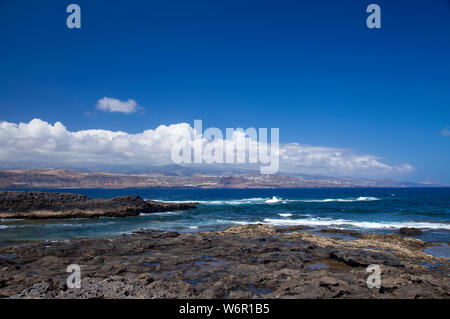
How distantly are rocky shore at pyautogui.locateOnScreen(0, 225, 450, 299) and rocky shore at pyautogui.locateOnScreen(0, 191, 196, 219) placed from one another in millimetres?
21442

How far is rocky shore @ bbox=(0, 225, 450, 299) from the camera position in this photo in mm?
8906

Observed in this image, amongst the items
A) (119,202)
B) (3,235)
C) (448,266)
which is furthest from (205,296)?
(119,202)

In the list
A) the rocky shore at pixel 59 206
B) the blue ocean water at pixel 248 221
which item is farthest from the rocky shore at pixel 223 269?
the rocky shore at pixel 59 206

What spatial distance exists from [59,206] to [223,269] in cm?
3658

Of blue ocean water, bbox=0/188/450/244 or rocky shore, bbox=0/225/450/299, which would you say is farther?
blue ocean water, bbox=0/188/450/244

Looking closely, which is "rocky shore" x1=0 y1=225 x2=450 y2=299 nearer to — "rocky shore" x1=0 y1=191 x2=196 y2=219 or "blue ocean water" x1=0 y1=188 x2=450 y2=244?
"blue ocean water" x1=0 y1=188 x2=450 y2=244

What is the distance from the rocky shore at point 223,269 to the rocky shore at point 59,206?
70.3ft

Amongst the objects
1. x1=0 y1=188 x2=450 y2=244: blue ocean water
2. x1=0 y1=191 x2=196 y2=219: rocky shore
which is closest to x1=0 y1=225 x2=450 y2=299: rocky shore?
x1=0 y1=188 x2=450 y2=244: blue ocean water

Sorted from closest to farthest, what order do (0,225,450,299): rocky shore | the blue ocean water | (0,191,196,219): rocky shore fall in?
(0,225,450,299): rocky shore, the blue ocean water, (0,191,196,219): rocky shore

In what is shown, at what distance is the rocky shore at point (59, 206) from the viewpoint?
36719 mm

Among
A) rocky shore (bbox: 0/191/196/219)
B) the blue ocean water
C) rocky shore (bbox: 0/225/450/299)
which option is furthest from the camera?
rocky shore (bbox: 0/191/196/219)

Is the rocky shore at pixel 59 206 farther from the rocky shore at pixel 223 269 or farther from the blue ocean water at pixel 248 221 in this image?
the rocky shore at pixel 223 269

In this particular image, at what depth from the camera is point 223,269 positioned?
484 inches

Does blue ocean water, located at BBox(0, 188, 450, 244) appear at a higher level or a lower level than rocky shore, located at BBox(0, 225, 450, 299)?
lower
